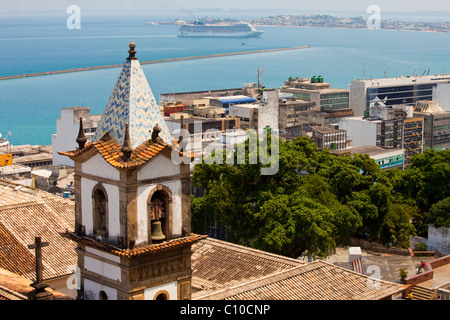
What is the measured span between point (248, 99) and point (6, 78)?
85693 millimetres

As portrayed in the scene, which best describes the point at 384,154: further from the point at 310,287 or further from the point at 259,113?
the point at 310,287

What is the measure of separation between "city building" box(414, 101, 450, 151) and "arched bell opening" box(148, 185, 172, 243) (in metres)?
77.0

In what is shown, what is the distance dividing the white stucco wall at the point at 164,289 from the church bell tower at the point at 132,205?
0.02 m

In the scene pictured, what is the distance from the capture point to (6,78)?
590 feet

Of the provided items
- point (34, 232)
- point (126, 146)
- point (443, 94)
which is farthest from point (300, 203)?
point (443, 94)

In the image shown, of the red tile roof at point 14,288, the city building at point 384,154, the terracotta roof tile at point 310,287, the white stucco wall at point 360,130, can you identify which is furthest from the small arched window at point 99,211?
the white stucco wall at point 360,130

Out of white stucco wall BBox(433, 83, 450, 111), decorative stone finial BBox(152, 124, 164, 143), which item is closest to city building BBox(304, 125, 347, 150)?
white stucco wall BBox(433, 83, 450, 111)

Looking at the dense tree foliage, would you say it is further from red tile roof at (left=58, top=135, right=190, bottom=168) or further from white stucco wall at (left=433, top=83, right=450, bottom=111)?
white stucco wall at (left=433, top=83, right=450, bottom=111)

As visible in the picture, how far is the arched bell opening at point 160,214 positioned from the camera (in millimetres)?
17828

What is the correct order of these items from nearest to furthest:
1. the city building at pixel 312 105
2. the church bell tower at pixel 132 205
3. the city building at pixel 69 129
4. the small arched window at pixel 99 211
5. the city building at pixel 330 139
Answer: the church bell tower at pixel 132 205, the small arched window at pixel 99 211, the city building at pixel 330 139, the city building at pixel 69 129, the city building at pixel 312 105

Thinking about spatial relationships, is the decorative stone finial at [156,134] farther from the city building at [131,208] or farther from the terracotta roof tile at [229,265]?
the terracotta roof tile at [229,265]

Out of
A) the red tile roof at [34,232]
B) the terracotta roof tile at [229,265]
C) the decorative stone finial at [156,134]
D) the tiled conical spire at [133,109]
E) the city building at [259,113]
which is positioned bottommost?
the city building at [259,113]

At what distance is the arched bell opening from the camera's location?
17.8 m
